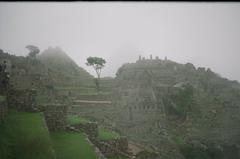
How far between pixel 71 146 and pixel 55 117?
260cm

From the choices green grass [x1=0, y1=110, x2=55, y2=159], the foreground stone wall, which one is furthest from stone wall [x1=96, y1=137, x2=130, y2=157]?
green grass [x1=0, y1=110, x2=55, y2=159]

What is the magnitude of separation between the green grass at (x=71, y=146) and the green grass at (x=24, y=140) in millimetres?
1034

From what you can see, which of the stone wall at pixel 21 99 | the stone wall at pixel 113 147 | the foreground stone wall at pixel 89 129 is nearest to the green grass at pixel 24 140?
the stone wall at pixel 21 99

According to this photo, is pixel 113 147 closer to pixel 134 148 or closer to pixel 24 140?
pixel 134 148

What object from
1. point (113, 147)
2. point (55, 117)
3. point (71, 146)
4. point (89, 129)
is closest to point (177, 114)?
point (113, 147)

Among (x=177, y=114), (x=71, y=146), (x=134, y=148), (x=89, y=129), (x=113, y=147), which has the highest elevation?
(x=89, y=129)

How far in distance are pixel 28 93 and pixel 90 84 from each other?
31.5m

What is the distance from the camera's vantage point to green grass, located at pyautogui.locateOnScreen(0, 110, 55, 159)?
739 centimetres

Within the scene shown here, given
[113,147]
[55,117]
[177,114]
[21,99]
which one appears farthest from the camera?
[177,114]

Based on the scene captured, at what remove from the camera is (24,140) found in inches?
314

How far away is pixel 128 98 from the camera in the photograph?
33469mm

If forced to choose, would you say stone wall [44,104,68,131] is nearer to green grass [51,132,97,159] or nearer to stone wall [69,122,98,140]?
green grass [51,132,97,159]

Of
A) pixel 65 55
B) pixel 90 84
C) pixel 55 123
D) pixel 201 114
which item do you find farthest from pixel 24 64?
pixel 55 123

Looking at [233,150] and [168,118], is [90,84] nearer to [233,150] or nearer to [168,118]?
[168,118]
